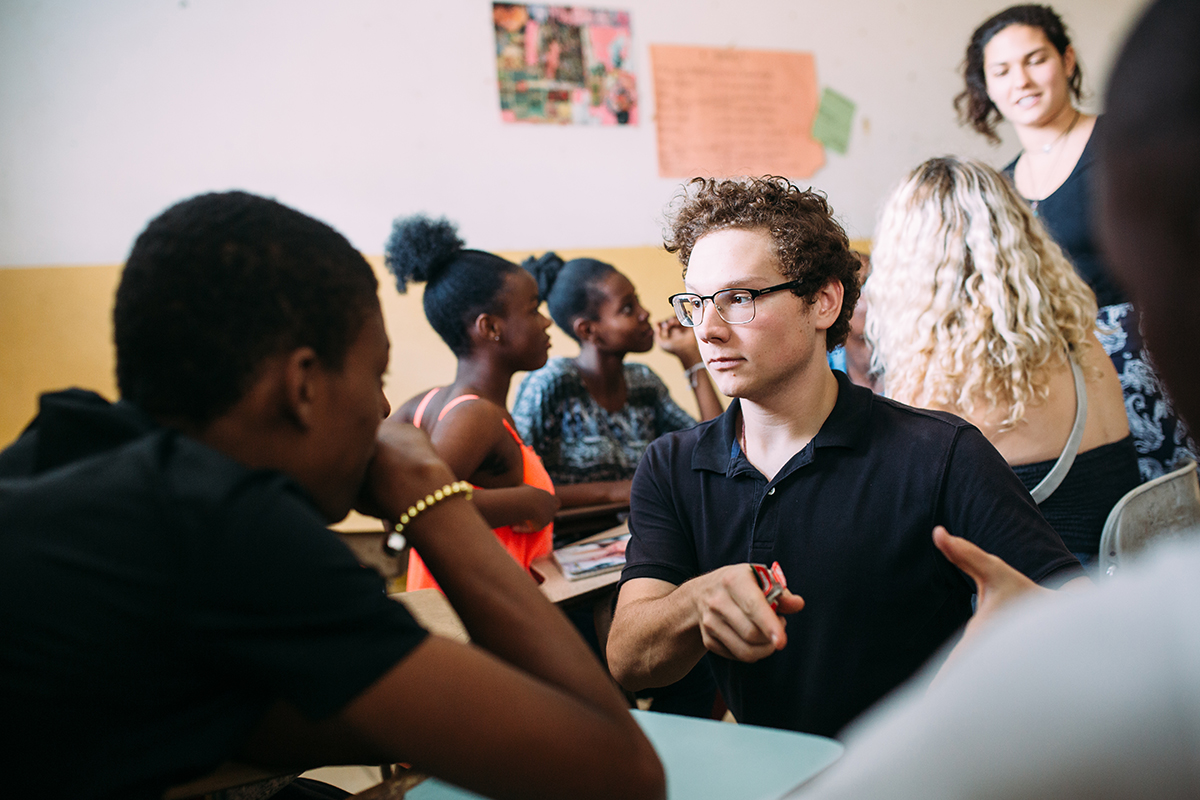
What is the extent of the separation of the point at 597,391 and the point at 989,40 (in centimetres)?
185

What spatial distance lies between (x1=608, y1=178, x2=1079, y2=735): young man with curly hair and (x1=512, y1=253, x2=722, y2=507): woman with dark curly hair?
1217mm

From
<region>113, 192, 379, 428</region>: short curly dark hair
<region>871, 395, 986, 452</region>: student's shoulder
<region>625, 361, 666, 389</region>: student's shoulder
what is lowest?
<region>625, 361, 666, 389</region>: student's shoulder

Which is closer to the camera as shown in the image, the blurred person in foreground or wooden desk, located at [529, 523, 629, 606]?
the blurred person in foreground

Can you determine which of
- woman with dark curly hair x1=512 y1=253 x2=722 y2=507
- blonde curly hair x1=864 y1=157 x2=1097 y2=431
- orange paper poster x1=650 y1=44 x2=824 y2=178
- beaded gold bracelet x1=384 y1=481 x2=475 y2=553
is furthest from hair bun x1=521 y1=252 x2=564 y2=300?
beaded gold bracelet x1=384 y1=481 x2=475 y2=553

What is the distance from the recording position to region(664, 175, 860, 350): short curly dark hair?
139 centimetres

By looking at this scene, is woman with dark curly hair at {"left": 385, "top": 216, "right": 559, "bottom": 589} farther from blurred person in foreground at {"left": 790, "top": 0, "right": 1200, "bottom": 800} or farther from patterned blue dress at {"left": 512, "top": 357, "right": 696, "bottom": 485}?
blurred person in foreground at {"left": 790, "top": 0, "right": 1200, "bottom": 800}

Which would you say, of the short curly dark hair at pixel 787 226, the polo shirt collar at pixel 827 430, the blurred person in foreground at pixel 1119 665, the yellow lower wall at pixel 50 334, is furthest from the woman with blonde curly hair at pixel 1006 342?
the yellow lower wall at pixel 50 334

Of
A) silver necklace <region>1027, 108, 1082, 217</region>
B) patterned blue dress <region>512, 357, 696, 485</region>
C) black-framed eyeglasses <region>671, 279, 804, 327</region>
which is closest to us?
black-framed eyeglasses <region>671, 279, 804, 327</region>

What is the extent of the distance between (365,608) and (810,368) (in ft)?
3.10

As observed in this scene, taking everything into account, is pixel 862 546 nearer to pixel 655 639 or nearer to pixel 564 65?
pixel 655 639

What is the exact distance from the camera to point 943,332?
67.7 inches

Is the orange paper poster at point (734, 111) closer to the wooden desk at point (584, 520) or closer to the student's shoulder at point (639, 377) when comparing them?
the student's shoulder at point (639, 377)

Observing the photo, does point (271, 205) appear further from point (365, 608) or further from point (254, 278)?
point (365, 608)

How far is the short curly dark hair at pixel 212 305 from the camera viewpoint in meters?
0.65
